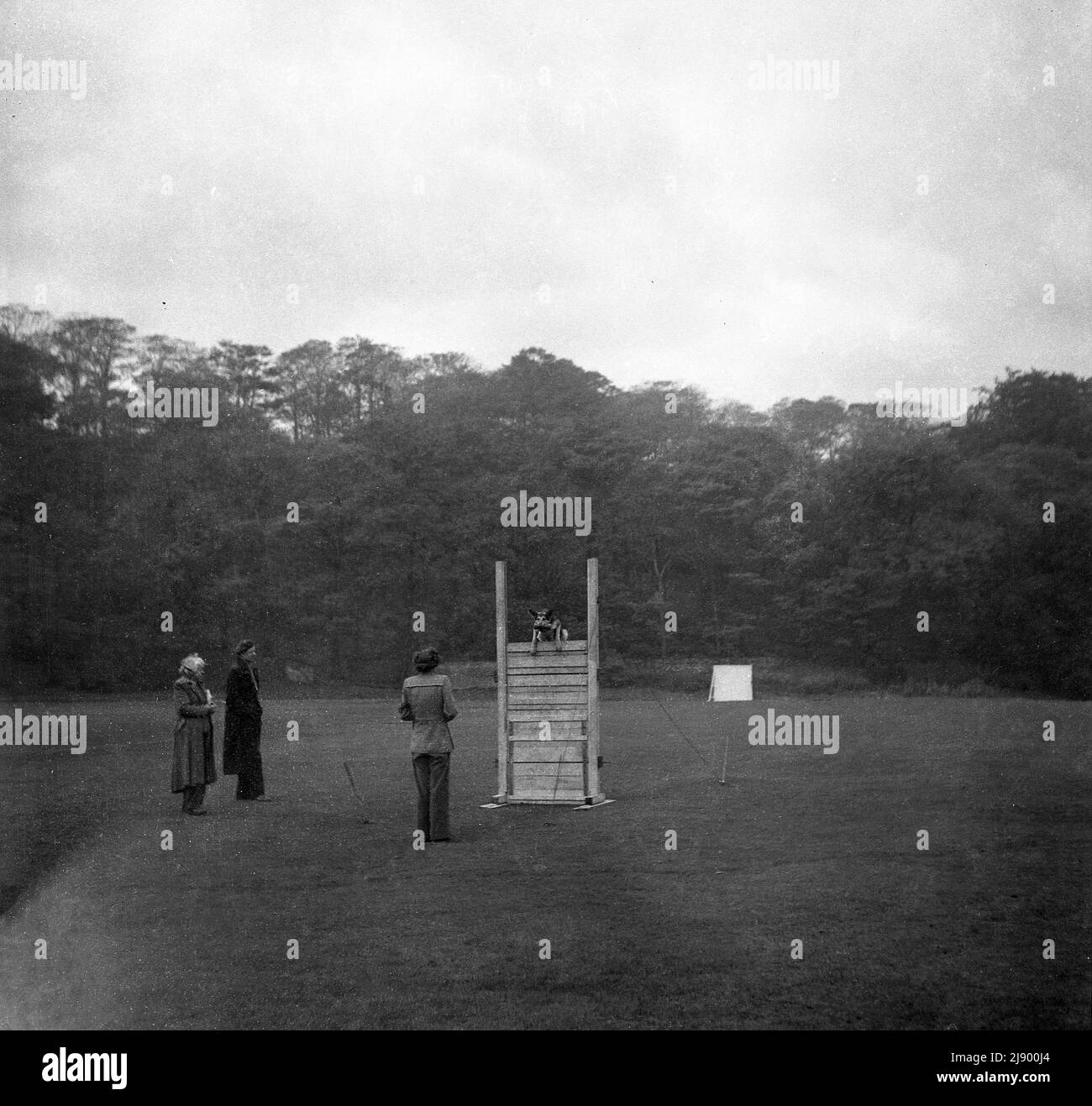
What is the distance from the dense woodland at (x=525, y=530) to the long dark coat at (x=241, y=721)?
2772 cm

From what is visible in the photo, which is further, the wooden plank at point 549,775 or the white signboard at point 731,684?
the white signboard at point 731,684

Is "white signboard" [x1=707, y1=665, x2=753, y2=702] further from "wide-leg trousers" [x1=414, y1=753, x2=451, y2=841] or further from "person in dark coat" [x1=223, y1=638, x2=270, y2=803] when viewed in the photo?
"wide-leg trousers" [x1=414, y1=753, x2=451, y2=841]

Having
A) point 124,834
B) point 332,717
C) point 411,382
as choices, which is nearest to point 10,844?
point 124,834

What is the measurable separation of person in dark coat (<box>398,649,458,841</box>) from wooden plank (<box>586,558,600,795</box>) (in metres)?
2.41

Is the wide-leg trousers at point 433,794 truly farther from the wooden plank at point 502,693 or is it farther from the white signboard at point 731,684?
the white signboard at point 731,684

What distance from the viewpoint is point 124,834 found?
Answer: 14.3 m

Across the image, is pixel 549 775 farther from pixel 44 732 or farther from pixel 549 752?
pixel 44 732

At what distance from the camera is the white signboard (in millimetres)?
53656

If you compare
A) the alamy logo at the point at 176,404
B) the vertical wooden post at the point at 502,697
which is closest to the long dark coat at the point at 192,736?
the vertical wooden post at the point at 502,697

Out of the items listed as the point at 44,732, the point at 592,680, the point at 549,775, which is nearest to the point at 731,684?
the point at 44,732

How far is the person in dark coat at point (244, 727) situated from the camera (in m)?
17.3

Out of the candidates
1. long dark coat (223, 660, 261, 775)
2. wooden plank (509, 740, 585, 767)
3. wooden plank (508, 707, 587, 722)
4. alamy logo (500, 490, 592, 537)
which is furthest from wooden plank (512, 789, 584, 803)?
alamy logo (500, 490, 592, 537)

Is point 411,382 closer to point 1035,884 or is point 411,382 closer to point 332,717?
point 332,717
